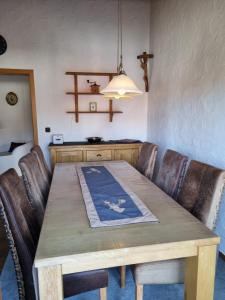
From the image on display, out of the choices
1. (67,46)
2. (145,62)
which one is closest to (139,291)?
(145,62)

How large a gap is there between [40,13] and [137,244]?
3696mm

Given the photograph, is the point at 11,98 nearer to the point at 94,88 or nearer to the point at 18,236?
the point at 94,88

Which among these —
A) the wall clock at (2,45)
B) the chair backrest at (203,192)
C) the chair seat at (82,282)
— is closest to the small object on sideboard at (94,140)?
the wall clock at (2,45)

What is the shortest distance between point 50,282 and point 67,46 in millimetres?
3457

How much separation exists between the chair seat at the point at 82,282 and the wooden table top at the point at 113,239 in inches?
11.5

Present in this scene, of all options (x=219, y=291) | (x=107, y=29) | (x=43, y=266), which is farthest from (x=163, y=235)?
(x=107, y=29)

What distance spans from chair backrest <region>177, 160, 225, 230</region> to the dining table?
0.51 feet

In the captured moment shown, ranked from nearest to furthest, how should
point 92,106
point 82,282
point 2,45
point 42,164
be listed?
point 82,282 → point 42,164 → point 2,45 → point 92,106

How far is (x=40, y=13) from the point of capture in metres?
3.44

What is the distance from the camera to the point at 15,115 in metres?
5.72

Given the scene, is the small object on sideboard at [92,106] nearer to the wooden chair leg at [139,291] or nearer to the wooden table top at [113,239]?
the wooden table top at [113,239]

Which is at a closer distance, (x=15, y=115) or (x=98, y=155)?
(x=98, y=155)

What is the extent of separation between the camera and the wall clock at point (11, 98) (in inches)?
219

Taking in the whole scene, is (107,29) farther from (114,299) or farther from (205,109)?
(114,299)
